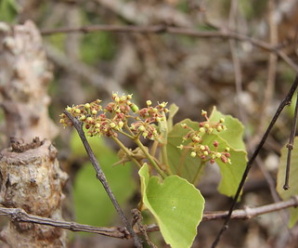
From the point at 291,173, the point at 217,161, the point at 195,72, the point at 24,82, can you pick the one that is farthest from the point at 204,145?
the point at 195,72

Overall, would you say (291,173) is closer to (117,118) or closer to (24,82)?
(117,118)

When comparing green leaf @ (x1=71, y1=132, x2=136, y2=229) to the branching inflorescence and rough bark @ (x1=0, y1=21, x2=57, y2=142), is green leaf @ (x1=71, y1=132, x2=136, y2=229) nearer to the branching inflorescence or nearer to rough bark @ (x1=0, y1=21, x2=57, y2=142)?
rough bark @ (x1=0, y1=21, x2=57, y2=142)

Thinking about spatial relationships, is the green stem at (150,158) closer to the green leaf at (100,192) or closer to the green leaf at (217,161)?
the green leaf at (217,161)

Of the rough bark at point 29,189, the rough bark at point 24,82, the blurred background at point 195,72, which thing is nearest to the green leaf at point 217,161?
the rough bark at point 29,189

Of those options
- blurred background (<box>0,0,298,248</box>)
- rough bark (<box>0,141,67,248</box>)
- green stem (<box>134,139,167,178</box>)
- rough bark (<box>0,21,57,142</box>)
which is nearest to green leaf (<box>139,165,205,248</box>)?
green stem (<box>134,139,167,178</box>)

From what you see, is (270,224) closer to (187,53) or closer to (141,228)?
(187,53)
